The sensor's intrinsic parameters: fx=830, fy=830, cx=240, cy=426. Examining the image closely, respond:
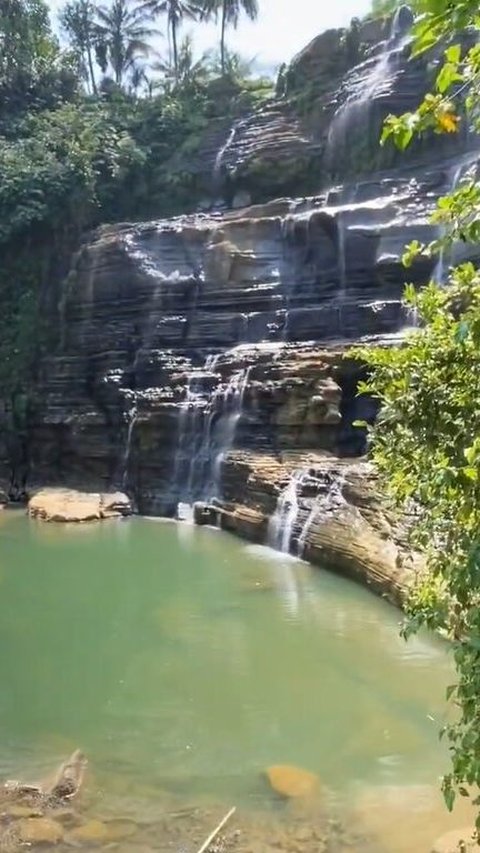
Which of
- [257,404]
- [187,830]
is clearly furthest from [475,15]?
[257,404]

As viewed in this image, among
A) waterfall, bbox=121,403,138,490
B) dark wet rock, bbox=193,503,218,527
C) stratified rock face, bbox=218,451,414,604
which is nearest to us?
stratified rock face, bbox=218,451,414,604

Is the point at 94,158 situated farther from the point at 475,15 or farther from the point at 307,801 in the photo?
the point at 475,15

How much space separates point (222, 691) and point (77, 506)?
1055cm

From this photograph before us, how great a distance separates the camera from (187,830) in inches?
197

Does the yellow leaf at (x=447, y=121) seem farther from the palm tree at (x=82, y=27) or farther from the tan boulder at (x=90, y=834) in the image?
the palm tree at (x=82, y=27)

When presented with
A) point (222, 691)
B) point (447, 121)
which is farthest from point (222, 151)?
point (447, 121)

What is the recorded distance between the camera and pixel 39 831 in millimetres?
4988

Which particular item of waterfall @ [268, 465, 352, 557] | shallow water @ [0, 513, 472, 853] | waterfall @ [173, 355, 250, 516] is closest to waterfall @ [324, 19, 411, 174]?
waterfall @ [173, 355, 250, 516]

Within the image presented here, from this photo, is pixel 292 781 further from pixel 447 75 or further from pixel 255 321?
pixel 255 321

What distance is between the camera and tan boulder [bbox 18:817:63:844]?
4891 mm

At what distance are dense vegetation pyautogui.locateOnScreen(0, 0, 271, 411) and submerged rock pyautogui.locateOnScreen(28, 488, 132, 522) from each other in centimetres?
492

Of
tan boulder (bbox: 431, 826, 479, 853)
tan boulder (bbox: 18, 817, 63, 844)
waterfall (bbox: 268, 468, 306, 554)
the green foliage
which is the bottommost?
tan boulder (bbox: 18, 817, 63, 844)

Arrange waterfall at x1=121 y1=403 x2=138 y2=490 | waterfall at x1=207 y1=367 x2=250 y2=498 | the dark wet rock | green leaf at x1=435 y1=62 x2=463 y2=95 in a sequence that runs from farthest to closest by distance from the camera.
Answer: waterfall at x1=121 y1=403 x2=138 y2=490 < waterfall at x1=207 y1=367 x2=250 y2=498 < the dark wet rock < green leaf at x1=435 y1=62 x2=463 y2=95

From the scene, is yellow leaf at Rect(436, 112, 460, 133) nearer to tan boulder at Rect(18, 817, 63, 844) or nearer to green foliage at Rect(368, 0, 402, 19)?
green foliage at Rect(368, 0, 402, 19)
